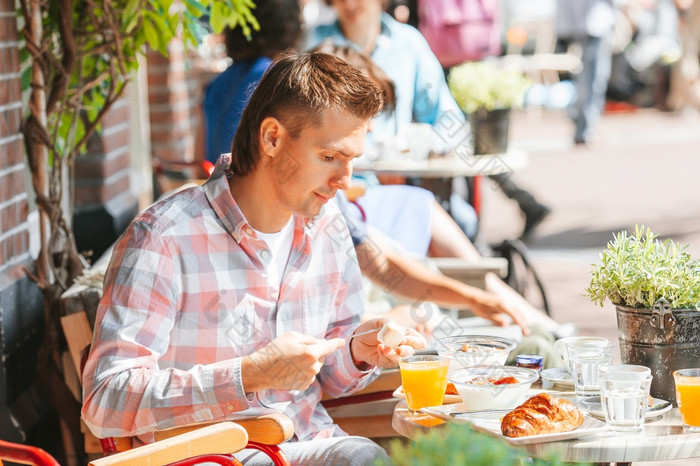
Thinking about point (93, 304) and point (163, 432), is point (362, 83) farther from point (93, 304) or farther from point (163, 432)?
point (93, 304)

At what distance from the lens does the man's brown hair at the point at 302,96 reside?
2.36 meters

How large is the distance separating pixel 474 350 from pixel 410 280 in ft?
3.53

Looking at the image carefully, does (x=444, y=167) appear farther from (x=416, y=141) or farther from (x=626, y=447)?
(x=626, y=447)

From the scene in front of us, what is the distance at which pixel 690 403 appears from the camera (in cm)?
212

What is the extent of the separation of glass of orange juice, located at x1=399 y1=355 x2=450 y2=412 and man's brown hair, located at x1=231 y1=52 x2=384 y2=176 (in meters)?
0.58

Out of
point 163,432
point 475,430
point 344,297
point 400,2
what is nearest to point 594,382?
point 475,430

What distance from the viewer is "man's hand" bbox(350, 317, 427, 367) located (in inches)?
94.6

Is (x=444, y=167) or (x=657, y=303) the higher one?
(x=657, y=303)

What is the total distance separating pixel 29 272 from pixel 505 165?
10.0 ft

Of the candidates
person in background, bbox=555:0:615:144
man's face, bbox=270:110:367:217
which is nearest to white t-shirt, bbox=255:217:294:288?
man's face, bbox=270:110:367:217

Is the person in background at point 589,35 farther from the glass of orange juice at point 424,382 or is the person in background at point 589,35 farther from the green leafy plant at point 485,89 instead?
the glass of orange juice at point 424,382

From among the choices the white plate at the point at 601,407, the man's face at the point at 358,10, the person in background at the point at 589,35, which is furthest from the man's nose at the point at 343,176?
the person in background at the point at 589,35

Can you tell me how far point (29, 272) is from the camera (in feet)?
11.1

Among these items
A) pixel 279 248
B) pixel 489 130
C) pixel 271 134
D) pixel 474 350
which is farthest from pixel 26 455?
pixel 489 130
